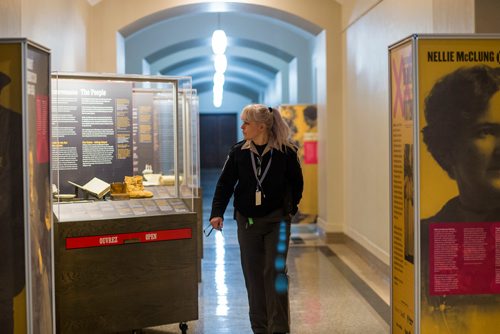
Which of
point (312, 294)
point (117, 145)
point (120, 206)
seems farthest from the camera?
point (312, 294)

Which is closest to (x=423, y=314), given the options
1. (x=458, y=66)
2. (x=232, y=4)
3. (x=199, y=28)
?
(x=458, y=66)

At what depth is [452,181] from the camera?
3.86 meters

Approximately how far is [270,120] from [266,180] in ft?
1.32

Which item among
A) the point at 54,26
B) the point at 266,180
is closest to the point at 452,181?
the point at 266,180

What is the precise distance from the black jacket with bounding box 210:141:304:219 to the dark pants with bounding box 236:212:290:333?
10cm

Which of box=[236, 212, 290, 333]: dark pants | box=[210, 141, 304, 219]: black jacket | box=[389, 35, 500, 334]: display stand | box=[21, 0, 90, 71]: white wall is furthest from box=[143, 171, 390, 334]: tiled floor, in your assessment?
box=[21, 0, 90, 71]: white wall

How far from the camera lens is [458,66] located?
3807 mm

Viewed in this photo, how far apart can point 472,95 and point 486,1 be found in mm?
1272

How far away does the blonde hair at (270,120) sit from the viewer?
462 centimetres

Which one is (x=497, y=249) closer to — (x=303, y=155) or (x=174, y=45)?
(x=303, y=155)

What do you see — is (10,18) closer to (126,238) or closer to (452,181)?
(126,238)

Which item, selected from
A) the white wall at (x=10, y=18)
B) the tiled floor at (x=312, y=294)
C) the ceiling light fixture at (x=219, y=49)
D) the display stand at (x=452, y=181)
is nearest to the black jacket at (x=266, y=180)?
the display stand at (x=452, y=181)

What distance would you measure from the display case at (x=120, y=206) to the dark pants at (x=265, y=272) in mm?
520

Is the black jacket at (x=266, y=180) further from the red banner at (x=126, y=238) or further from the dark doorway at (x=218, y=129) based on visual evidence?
the dark doorway at (x=218, y=129)
